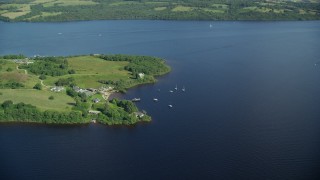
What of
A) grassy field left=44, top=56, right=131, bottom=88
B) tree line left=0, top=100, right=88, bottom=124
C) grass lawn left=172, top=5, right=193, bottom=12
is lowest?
grassy field left=44, top=56, right=131, bottom=88

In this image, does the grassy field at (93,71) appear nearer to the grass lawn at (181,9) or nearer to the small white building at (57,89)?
the small white building at (57,89)

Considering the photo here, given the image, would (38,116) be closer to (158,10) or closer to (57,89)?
(57,89)

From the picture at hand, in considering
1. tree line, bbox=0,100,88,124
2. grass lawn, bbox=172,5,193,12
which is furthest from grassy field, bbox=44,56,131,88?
grass lawn, bbox=172,5,193,12

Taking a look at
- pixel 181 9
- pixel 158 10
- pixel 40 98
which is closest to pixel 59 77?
pixel 40 98

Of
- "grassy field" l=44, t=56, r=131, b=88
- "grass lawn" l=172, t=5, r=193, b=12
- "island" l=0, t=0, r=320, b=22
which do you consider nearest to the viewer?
"grassy field" l=44, t=56, r=131, b=88

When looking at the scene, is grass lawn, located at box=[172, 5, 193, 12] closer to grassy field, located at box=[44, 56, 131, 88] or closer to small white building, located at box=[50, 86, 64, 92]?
grassy field, located at box=[44, 56, 131, 88]
